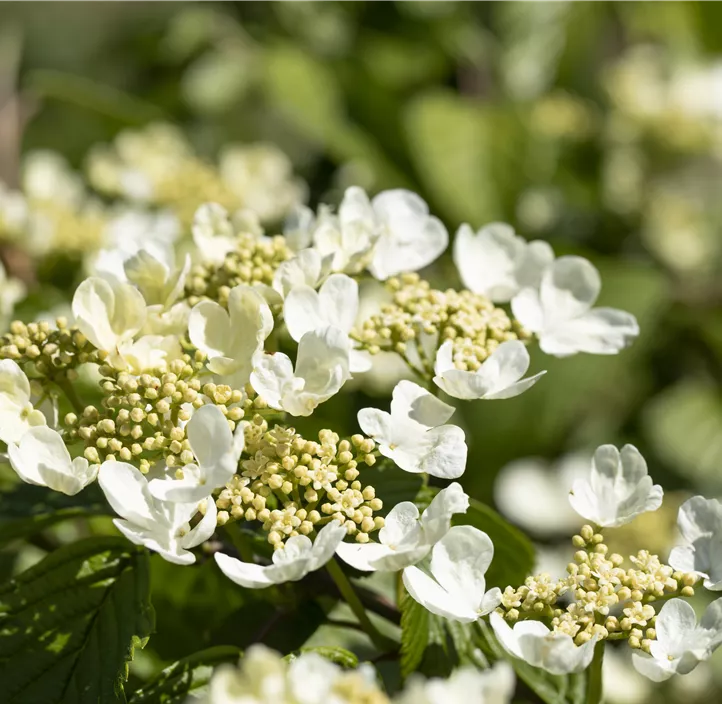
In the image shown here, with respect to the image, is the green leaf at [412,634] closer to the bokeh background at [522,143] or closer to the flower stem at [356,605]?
the flower stem at [356,605]

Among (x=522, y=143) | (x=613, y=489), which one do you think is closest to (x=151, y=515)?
(x=613, y=489)

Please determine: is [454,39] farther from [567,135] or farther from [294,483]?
[294,483]

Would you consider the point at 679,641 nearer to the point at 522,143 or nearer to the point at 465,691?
the point at 465,691

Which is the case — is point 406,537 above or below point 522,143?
above

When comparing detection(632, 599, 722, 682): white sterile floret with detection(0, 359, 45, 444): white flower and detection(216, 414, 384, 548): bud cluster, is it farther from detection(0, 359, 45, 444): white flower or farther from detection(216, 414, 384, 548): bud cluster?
detection(0, 359, 45, 444): white flower

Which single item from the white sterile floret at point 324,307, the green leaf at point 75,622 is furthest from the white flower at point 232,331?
the green leaf at point 75,622

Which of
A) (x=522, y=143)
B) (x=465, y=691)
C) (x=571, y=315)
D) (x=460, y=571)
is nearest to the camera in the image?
(x=465, y=691)

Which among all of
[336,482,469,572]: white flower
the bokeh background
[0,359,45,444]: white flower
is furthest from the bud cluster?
the bokeh background

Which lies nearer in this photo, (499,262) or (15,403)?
(15,403)
